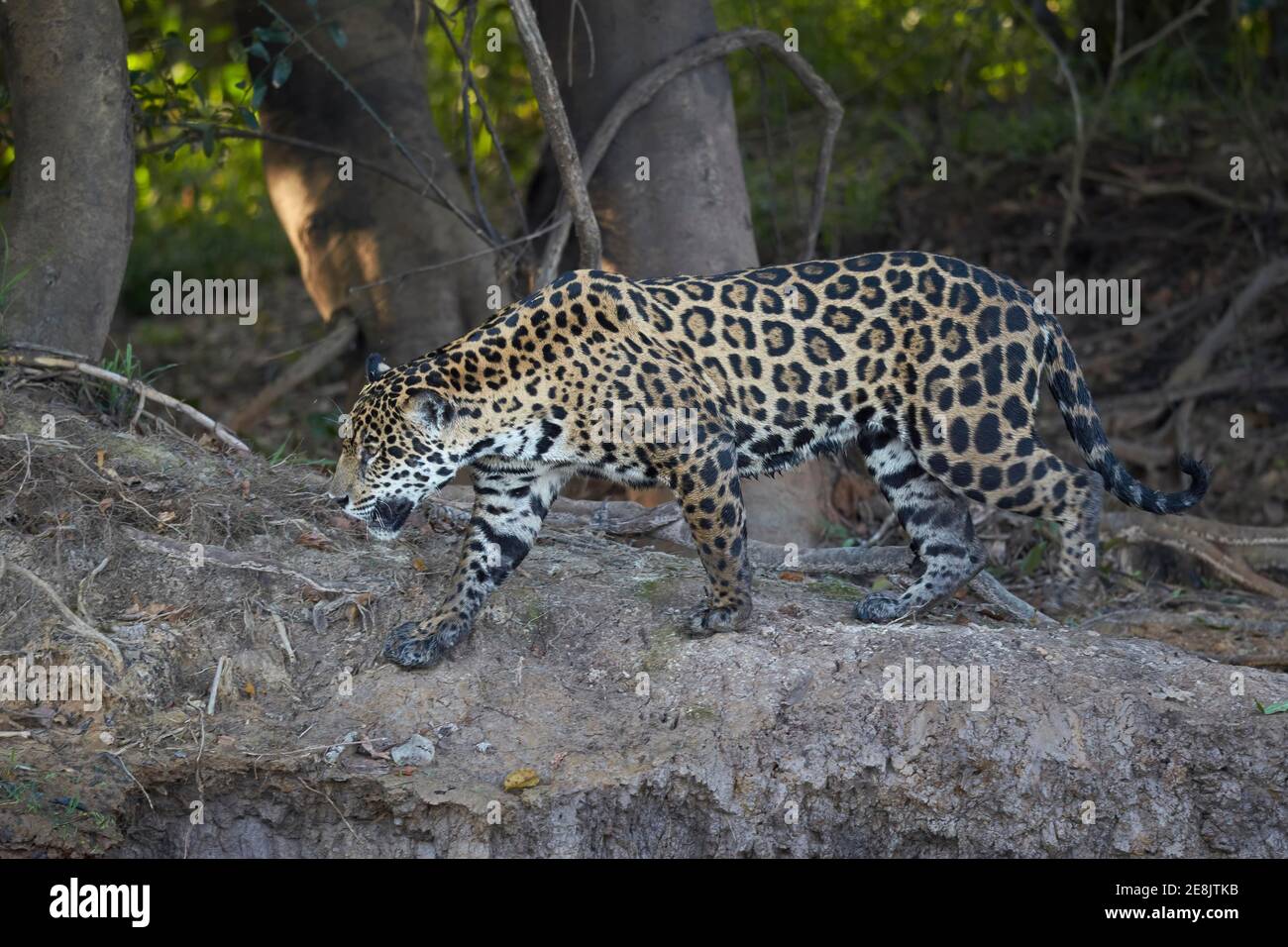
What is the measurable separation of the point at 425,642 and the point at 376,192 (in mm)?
4219

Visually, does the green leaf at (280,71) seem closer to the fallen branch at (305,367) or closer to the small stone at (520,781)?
the fallen branch at (305,367)

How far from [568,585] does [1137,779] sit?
2.58 meters

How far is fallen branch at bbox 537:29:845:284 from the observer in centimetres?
817

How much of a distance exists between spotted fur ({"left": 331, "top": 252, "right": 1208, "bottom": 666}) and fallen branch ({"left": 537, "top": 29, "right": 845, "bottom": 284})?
182 centimetres

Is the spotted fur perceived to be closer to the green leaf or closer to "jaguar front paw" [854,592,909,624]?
"jaguar front paw" [854,592,909,624]

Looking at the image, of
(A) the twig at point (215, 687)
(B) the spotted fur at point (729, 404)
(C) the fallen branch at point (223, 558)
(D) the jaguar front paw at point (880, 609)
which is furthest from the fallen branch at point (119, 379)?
(D) the jaguar front paw at point (880, 609)

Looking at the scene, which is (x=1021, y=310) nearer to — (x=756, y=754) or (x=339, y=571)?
(x=756, y=754)

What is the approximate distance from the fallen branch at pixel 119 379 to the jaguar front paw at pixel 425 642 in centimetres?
165

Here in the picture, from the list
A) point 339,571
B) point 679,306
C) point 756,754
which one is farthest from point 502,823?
point 679,306

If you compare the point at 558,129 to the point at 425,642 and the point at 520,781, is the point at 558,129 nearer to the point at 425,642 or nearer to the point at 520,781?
the point at 425,642

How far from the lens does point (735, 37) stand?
8406 mm

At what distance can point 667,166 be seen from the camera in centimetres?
846

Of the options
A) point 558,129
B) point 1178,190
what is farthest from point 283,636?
point 1178,190

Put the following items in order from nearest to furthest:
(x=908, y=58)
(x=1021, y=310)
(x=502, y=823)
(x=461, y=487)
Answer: (x=502, y=823) < (x=1021, y=310) < (x=461, y=487) < (x=908, y=58)
